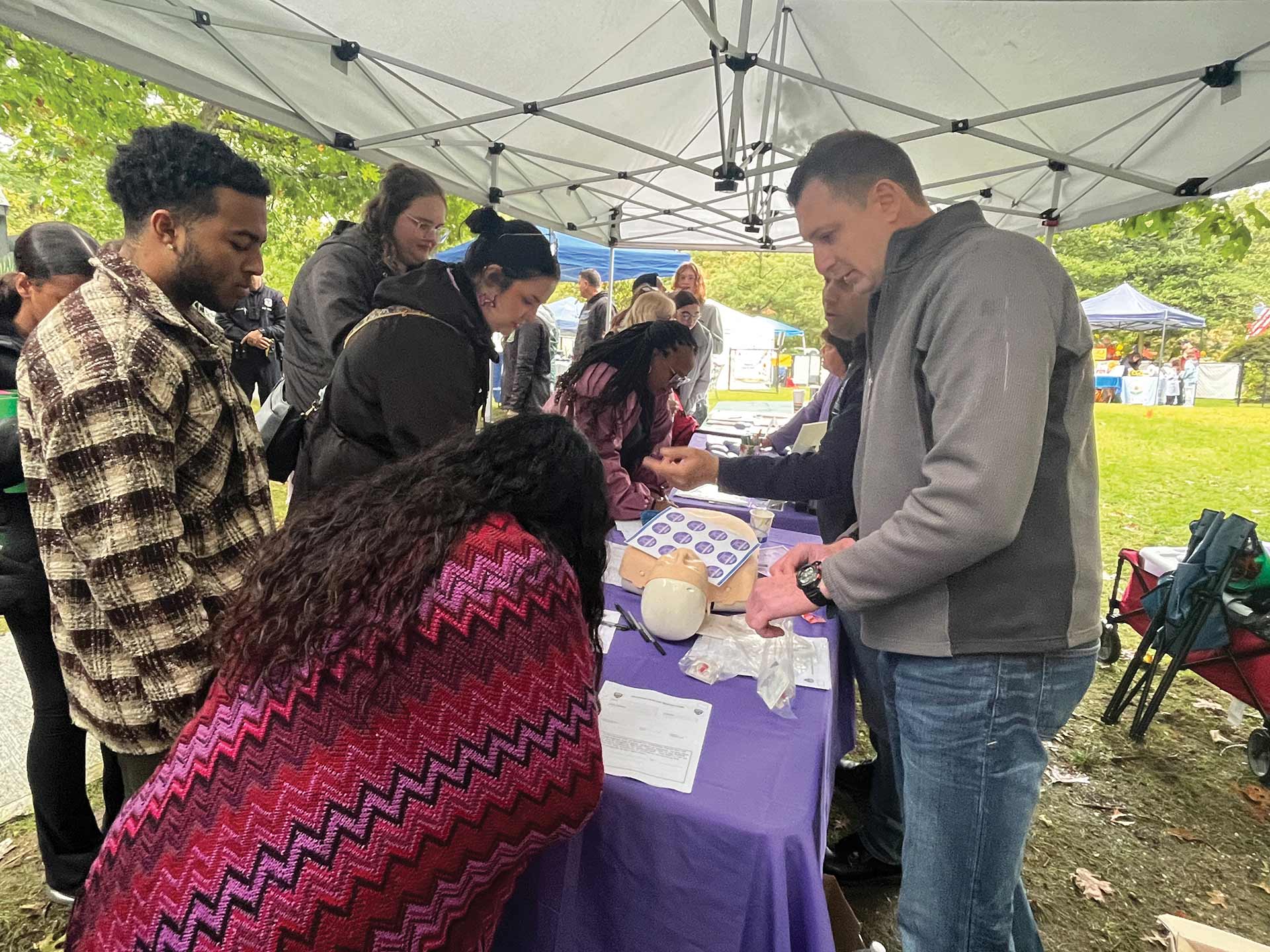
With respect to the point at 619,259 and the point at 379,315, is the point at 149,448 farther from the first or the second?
the point at 619,259

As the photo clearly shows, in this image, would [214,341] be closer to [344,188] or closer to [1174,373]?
[344,188]

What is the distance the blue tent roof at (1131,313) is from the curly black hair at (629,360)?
18530 millimetres

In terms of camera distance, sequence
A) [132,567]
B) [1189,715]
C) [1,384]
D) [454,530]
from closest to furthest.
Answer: [454,530] < [132,567] < [1,384] < [1189,715]

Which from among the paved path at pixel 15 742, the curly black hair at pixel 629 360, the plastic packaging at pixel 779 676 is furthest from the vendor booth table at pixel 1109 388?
the paved path at pixel 15 742

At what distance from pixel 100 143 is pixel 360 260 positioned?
5921 mm

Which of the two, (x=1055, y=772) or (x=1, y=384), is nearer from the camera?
(x=1, y=384)

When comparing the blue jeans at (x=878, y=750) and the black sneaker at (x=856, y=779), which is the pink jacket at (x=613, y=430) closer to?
the blue jeans at (x=878, y=750)

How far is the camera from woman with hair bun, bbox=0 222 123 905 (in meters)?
1.66

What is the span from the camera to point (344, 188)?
7.43 meters

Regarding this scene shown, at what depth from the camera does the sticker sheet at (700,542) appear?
1848 mm

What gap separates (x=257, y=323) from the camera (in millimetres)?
5012

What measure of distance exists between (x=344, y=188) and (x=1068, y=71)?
6.89 metres

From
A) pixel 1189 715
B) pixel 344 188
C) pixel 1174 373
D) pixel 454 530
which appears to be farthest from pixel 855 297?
pixel 1174 373

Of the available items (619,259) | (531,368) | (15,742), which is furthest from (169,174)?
(619,259)
